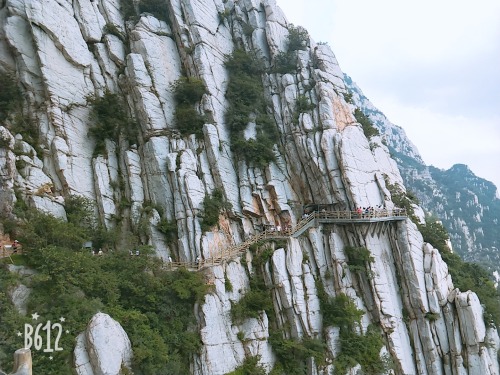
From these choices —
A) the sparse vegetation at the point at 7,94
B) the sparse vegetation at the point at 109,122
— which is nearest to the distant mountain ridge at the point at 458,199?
the sparse vegetation at the point at 109,122

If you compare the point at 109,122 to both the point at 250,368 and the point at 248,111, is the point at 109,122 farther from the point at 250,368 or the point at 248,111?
the point at 250,368

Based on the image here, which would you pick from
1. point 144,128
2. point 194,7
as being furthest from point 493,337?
point 194,7

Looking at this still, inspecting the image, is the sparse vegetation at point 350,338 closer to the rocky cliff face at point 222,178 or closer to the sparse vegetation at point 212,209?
the rocky cliff face at point 222,178

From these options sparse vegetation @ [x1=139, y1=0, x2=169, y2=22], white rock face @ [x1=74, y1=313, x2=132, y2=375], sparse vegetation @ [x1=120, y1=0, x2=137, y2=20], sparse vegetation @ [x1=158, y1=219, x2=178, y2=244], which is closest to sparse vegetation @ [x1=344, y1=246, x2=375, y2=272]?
sparse vegetation @ [x1=158, y1=219, x2=178, y2=244]

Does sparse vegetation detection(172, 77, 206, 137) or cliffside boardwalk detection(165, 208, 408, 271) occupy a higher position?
sparse vegetation detection(172, 77, 206, 137)

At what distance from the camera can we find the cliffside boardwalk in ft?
71.7

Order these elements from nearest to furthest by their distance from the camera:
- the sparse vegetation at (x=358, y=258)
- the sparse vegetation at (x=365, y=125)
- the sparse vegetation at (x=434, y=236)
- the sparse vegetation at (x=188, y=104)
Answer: the sparse vegetation at (x=358, y=258) < the sparse vegetation at (x=188, y=104) < the sparse vegetation at (x=434, y=236) < the sparse vegetation at (x=365, y=125)

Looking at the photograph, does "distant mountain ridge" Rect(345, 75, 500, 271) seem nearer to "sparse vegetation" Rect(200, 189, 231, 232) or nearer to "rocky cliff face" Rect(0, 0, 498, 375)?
"rocky cliff face" Rect(0, 0, 498, 375)

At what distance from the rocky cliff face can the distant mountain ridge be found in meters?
44.2

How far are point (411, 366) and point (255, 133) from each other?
19533 millimetres

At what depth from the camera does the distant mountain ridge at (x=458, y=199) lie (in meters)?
82.2

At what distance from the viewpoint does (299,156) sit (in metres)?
27.0

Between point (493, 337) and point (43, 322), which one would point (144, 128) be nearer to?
point (43, 322)

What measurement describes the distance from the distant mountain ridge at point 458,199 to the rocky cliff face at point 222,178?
44176 mm
